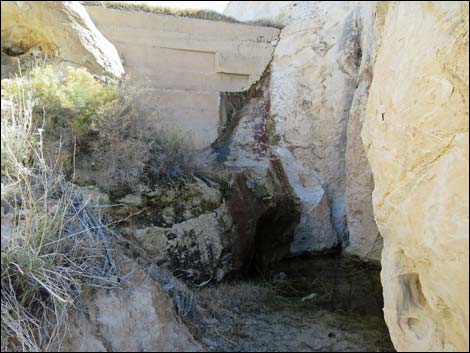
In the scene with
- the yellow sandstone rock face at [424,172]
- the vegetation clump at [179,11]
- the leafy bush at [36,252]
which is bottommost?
the leafy bush at [36,252]

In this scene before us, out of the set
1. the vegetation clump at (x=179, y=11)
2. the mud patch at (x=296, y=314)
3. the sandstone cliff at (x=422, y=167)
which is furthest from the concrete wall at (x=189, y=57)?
the sandstone cliff at (x=422, y=167)

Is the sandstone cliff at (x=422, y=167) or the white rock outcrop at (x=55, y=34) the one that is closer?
the sandstone cliff at (x=422, y=167)

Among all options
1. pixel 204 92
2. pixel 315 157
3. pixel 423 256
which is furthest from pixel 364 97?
pixel 423 256

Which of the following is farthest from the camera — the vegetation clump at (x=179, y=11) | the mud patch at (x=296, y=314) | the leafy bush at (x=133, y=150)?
the vegetation clump at (x=179, y=11)

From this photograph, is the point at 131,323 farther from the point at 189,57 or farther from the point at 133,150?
the point at 189,57

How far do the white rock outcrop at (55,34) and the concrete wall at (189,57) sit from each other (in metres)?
1.30

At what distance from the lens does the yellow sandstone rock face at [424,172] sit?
205 centimetres

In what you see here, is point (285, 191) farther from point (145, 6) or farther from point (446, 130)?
point (446, 130)

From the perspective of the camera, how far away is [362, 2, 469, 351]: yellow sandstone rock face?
2.05 metres

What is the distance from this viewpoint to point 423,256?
2270 millimetres

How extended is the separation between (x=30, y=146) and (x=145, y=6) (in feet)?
13.0

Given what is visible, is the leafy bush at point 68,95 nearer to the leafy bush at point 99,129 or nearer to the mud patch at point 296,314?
the leafy bush at point 99,129

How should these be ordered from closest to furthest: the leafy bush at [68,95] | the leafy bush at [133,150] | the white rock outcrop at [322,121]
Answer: the leafy bush at [68,95] < the leafy bush at [133,150] < the white rock outcrop at [322,121]

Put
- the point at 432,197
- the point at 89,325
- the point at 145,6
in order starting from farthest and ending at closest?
the point at 145,6, the point at 89,325, the point at 432,197
